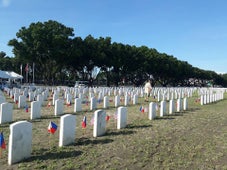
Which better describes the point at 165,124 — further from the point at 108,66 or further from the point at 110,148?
the point at 108,66

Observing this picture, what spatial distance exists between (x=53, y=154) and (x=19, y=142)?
815 mm

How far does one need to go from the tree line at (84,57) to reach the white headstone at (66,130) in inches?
1346

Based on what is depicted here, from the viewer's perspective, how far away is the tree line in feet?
134

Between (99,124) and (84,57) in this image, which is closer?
(99,124)

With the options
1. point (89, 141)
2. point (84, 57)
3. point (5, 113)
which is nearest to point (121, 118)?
point (89, 141)

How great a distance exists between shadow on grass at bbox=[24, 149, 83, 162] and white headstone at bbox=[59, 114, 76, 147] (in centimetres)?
49

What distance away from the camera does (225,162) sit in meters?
6.22

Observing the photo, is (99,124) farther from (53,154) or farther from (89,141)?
(53,154)

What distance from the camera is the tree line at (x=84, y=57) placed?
4094 cm

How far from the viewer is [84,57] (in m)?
48.6

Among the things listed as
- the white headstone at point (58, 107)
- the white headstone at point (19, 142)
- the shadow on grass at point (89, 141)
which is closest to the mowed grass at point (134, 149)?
the shadow on grass at point (89, 141)

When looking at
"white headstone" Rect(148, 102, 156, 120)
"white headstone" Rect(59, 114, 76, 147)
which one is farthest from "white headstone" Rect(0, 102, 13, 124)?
"white headstone" Rect(148, 102, 156, 120)

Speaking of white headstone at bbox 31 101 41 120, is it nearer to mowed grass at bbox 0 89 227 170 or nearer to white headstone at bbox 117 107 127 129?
mowed grass at bbox 0 89 227 170

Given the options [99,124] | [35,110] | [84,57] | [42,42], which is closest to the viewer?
[99,124]
